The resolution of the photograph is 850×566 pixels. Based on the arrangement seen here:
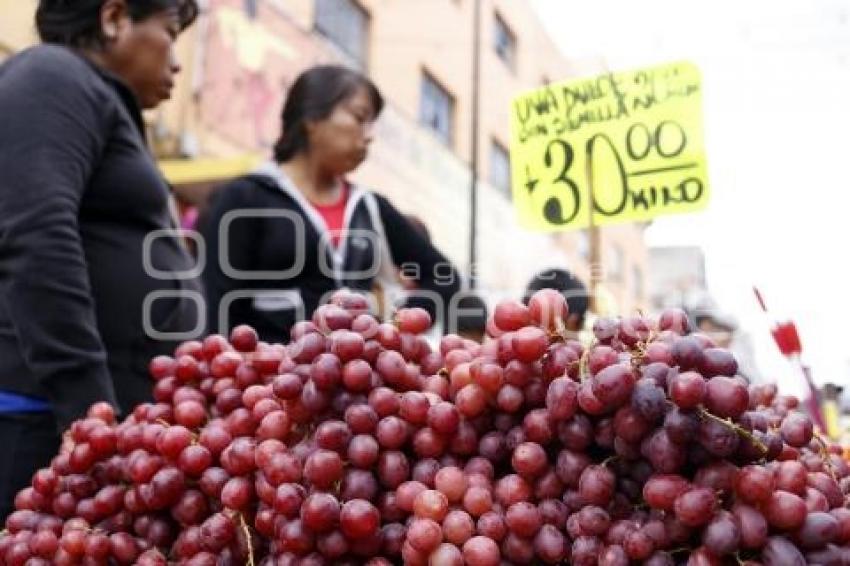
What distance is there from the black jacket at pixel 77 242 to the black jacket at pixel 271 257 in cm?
41

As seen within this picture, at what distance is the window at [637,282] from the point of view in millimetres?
24161

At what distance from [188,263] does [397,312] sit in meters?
0.88

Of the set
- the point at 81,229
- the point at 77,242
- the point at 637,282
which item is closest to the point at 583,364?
the point at 77,242

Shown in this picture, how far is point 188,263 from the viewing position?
5.75 ft

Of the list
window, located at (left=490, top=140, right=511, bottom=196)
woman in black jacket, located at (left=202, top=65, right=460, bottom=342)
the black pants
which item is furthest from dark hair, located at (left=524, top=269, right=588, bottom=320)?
window, located at (left=490, top=140, right=511, bottom=196)

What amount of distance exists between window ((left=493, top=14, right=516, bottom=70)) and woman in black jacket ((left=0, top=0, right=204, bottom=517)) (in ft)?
45.4

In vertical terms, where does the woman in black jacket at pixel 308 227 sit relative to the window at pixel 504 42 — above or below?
below

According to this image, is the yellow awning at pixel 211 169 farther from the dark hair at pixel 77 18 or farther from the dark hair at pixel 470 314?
the dark hair at pixel 77 18

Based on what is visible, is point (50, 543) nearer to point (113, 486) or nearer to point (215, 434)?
point (113, 486)

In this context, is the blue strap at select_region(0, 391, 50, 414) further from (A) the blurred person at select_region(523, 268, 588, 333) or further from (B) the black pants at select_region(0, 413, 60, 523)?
(A) the blurred person at select_region(523, 268, 588, 333)

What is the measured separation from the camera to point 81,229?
1.54 m

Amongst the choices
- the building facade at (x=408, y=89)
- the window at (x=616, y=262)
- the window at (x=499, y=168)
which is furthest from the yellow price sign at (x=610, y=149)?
the window at (x=616, y=262)

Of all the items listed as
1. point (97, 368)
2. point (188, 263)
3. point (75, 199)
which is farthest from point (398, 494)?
point (188, 263)

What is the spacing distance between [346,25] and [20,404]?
939 cm
